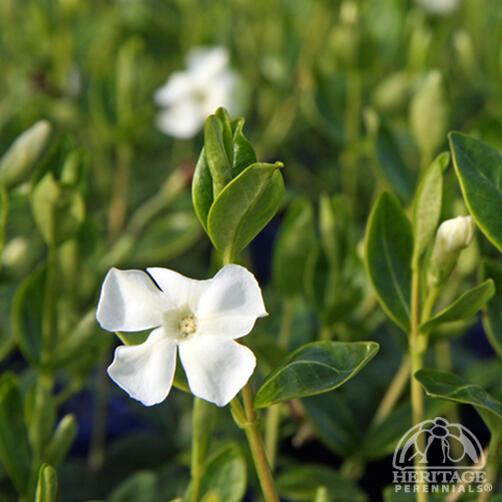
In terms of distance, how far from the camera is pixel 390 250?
0.76m

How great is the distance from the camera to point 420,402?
74 cm

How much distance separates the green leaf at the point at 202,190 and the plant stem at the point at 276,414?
1.11ft

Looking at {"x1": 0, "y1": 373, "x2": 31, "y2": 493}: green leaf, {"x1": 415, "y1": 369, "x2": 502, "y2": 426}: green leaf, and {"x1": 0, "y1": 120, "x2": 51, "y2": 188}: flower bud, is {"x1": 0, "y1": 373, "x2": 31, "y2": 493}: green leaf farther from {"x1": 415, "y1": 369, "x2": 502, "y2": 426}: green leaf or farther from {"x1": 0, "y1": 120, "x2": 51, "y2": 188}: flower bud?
{"x1": 415, "y1": 369, "x2": 502, "y2": 426}: green leaf

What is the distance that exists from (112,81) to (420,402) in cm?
83

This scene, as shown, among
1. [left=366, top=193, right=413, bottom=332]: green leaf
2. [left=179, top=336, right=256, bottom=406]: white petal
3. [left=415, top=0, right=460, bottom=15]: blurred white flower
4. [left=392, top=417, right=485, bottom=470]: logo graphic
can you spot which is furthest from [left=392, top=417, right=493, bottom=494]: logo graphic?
[left=415, top=0, right=460, bottom=15]: blurred white flower

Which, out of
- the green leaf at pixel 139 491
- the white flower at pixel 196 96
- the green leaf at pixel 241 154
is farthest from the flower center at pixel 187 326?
the white flower at pixel 196 96

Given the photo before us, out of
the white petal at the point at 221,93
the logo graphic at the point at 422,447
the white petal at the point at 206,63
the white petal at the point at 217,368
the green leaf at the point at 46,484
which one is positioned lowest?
the green leaf at the point at 46,484

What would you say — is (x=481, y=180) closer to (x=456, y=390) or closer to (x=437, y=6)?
(x=456, y=390)

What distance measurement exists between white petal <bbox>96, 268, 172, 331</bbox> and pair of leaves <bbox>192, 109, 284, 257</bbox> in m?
0.06

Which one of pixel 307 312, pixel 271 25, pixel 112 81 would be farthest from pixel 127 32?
pixel 307 312

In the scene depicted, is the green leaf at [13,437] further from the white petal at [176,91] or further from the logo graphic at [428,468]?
the white petal at [176,91]

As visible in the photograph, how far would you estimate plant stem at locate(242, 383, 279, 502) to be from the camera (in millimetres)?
624

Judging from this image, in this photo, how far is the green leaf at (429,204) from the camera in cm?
68

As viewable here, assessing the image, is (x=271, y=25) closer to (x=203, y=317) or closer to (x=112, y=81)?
(x=112, y=81)
